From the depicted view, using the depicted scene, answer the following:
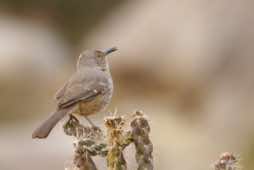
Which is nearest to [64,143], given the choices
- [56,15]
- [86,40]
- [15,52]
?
[15,52]

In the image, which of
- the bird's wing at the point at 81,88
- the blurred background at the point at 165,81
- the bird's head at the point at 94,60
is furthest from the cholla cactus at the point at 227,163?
the blurred background at the point at 165,81

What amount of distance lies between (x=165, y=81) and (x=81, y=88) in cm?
1019

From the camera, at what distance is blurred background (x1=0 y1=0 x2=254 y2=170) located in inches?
621

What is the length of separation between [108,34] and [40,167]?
6.07m

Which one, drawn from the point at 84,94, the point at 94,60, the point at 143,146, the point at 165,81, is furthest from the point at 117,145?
the point at 165,81

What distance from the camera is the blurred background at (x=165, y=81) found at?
621 inches

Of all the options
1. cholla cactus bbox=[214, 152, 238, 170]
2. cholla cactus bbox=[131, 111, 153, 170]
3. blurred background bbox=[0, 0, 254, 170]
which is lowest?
cholla cactus bbox=[214, 152, 238, 170]

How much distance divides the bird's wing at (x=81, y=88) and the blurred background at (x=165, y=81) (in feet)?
19.6

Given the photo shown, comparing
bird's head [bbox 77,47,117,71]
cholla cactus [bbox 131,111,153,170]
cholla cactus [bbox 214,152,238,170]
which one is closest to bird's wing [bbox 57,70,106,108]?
bird's head [bbox 77,47,117,71]

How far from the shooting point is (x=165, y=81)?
17.8 metres

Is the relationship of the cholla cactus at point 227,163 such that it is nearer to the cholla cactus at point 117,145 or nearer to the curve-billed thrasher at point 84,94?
the cholla cactus at point 117,145

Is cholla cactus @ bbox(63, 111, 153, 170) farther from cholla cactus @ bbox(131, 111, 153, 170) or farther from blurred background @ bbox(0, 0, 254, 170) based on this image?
blurred background @ bbox(0, 0, 254, 170)

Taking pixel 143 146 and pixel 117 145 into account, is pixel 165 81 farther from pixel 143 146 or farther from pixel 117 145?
pixel 143 146

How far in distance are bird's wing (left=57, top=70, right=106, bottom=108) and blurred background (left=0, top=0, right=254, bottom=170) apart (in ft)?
19.6
